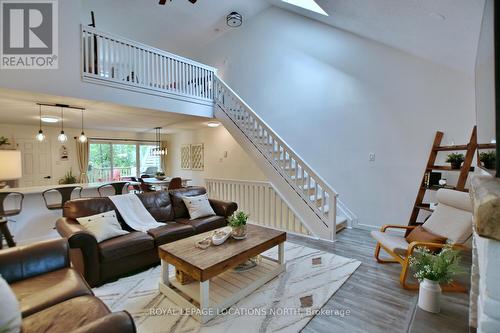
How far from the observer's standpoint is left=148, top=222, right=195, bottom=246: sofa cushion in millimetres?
3064

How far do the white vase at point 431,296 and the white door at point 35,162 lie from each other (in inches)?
346

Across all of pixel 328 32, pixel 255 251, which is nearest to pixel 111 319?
pixel 255 251

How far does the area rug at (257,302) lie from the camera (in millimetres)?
2016

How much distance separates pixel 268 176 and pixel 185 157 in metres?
4.57

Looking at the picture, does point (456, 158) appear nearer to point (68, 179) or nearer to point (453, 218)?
point (453, 218)

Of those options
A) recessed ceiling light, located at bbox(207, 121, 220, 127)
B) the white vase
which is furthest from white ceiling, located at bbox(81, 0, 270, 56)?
the white vase

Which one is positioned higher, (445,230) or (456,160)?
(456,160)

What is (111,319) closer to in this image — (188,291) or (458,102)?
(188,291)

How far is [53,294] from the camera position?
1.66 m

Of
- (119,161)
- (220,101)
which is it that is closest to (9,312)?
(220,101)

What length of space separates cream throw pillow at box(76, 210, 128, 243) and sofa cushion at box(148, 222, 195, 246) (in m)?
0.37

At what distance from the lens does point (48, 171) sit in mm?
7070

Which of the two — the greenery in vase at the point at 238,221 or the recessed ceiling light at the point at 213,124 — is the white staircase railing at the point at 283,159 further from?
the greenery in vase at the point at 238,221

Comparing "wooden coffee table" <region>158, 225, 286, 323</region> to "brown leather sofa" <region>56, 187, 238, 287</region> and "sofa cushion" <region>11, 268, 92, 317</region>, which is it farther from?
"sofa cushion" <region>11, 268, 92, 317</region>
